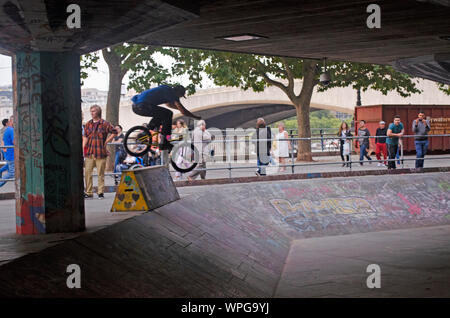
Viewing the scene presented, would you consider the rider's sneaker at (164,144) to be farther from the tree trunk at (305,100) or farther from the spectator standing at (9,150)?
the tree trunk at (305,100)

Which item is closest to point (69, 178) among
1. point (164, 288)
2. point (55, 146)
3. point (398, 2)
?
point (55, 146)

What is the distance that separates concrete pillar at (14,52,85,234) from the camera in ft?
25.5

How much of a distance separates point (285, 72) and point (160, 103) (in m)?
18.0

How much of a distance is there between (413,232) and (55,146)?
29.1ft

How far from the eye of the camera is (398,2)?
8.34m

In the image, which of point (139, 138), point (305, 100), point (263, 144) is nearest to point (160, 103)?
point (139, 138)

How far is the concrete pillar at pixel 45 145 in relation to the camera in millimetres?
7762

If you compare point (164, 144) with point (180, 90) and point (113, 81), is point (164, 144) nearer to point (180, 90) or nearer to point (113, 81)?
point (180, 90)

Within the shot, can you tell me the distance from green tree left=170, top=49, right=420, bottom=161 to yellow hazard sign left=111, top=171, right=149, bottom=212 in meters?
15.2

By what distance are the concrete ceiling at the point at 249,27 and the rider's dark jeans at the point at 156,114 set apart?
1.19 meters

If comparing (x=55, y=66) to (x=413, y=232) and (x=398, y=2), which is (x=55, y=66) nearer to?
(x=398, y=2)
